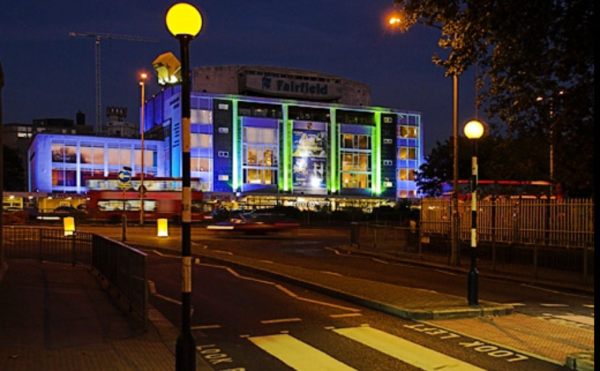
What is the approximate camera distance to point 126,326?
32.5ft

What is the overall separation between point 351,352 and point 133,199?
44.9 m

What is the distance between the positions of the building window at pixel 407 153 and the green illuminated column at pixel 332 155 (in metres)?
9.65

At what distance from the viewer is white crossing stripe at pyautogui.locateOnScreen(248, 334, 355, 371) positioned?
310 inches

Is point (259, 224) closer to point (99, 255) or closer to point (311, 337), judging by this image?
point (99, 255)

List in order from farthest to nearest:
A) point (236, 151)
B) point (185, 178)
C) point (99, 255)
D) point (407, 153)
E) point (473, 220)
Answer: point (407, 153) → point (236, 151) → point (99, 255) → point (473, 220) → point (185, 178)

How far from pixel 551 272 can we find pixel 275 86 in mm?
69703

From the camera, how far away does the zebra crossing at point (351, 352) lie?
7.92 meters

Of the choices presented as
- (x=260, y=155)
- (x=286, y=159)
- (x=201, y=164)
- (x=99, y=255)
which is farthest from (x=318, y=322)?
(x=286, y=159)

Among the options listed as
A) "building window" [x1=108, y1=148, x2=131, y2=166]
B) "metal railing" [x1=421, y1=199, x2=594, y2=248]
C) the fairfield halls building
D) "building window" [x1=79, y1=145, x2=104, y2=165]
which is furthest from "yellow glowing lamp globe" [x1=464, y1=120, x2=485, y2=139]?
"building window" [x1=108, y1=148, x2=131, y2=166]

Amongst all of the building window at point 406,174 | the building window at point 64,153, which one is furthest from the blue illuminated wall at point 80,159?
the building window at point 406,174

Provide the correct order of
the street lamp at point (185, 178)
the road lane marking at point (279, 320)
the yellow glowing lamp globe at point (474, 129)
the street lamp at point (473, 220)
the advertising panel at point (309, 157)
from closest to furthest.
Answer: the street lamp at point (185, 178), the road lane marking at point (279, 320), the street lamp at point (473, 220), the yellow glowing lamp globe at point (474, 129), the advertising panel at point (309, 157)

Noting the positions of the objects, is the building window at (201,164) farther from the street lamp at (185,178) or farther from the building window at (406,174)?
the street lamp at (185,178)

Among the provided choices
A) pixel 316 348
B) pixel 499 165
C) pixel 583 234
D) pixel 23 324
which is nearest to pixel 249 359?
pixel 316 348

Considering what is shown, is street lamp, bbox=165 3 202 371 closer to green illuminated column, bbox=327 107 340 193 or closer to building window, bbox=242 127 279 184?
building window, bbox=242 127 279 184
